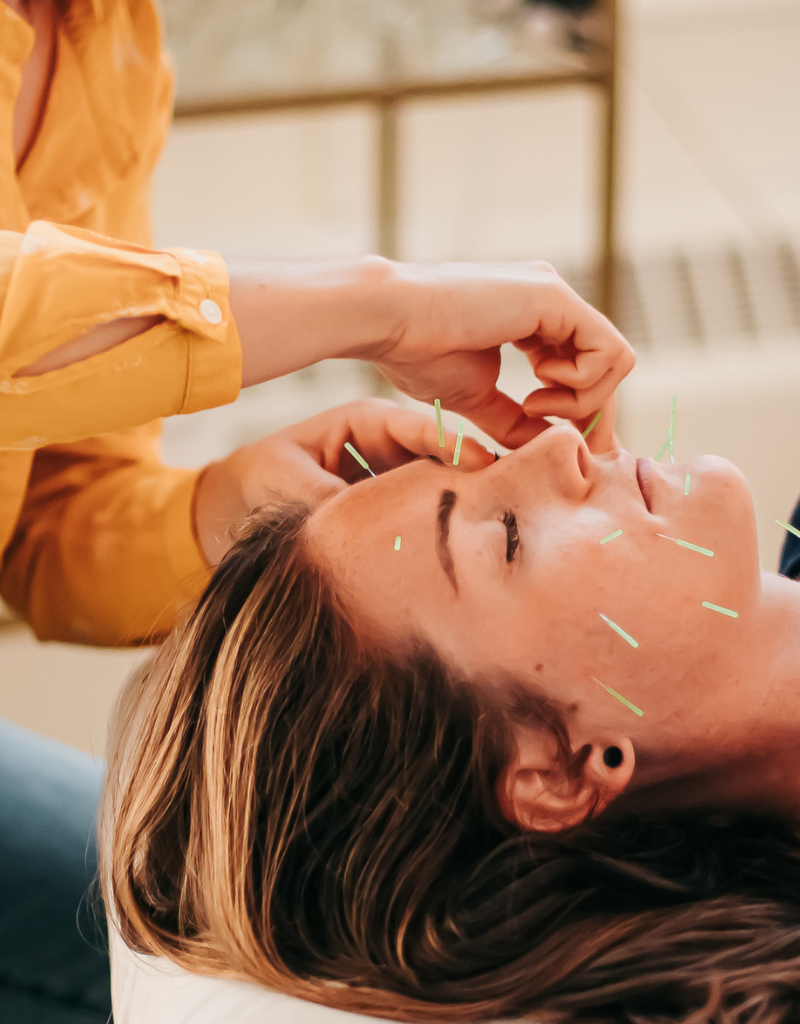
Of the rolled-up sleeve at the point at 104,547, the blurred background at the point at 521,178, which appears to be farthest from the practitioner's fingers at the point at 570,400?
the blurred background at the point at 521,178

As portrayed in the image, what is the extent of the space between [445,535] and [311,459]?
10.6 inches

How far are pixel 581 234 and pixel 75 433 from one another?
5.85ft

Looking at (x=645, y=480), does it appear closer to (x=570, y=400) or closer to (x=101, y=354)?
(x=570, y=400)

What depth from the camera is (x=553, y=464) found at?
3.03 feet

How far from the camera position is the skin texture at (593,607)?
89 cm

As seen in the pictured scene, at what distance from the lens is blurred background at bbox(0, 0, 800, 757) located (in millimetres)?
2006

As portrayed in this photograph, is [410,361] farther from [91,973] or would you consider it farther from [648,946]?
[91,973]

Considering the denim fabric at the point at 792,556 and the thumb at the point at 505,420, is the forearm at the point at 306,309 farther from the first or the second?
the denim fabric at the point at 792,556

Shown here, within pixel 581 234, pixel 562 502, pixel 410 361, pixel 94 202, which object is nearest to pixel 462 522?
pixel 562 502

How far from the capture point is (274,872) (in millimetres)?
916

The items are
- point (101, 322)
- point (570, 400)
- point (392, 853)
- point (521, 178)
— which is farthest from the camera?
point (521, 178)

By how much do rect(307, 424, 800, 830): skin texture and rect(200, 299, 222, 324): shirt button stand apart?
0.74 ft

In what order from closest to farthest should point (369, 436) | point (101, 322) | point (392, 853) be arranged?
1. point (101, 322)
2. point (392, 853)
3. point (369, 436)

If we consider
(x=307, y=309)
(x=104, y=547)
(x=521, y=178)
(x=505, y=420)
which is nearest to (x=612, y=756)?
(x=505, y=420)
